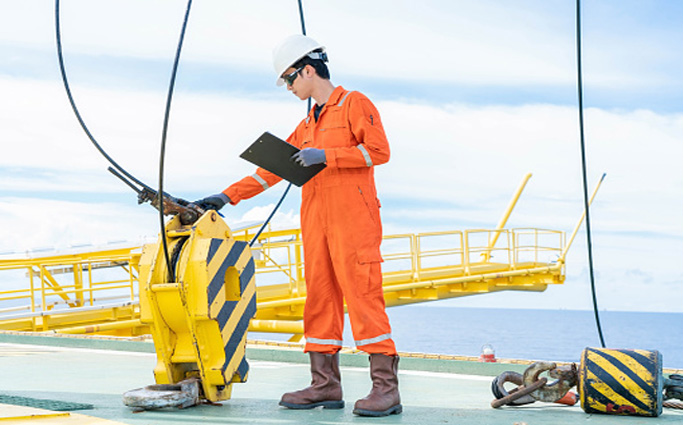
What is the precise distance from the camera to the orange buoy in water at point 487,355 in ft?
17.0

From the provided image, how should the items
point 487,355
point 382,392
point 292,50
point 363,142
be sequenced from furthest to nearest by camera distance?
point 487,355 < point 292,50 < point 363,142 < point 382,392

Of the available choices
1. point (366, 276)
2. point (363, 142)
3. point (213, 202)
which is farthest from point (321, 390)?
point (363, 142)

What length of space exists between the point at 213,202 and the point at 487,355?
8.18ft

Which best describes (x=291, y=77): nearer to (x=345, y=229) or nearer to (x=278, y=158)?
(x=278, y=158)

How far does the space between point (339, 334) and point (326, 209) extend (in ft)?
1.87

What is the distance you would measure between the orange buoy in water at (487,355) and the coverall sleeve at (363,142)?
2175 mm

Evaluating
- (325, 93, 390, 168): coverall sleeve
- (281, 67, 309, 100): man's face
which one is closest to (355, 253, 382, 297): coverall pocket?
(325, 93, 390, 168): coverall sleeve

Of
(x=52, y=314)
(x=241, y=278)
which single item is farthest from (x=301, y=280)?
(x=241, y=278)

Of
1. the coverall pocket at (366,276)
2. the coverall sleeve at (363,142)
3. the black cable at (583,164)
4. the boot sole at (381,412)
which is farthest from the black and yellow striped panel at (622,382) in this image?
the coverall sleeve at (363,142)

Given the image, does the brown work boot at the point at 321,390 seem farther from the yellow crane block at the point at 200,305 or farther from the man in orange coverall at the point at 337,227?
the yellow crane block at the point at 200,305

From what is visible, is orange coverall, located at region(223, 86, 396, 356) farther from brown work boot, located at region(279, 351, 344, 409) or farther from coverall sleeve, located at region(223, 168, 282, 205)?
coverall sleeve, located at region(223, 168, 282, 205)

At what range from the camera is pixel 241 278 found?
3590mm

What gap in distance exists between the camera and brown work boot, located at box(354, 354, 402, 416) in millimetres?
3266

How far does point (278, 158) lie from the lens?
3.37 metres
